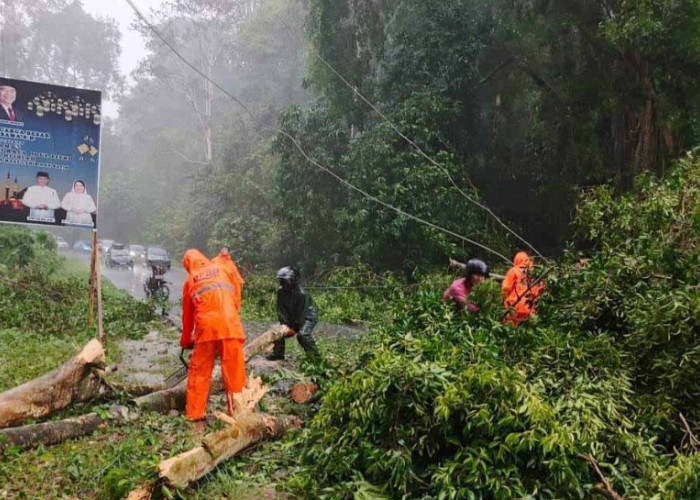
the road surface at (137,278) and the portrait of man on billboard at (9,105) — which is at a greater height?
the portrait of man on billboard at (9,105)

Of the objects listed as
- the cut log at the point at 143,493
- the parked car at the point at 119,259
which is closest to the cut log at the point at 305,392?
the cut log at the point at 143,493

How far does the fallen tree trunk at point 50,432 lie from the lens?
4371 mm

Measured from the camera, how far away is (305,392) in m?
5.95

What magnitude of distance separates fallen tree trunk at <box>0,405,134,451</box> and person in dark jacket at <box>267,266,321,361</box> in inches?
104

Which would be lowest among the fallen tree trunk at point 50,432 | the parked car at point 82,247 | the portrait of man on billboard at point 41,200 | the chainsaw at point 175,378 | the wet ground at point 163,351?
the parked car at point 82,247

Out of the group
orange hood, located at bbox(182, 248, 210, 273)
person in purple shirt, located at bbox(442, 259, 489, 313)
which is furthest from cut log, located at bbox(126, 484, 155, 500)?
person in purple shirt, located at bbox(442, 259, 489, 313)

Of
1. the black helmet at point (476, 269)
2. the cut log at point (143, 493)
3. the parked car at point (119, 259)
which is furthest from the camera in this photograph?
the parked car at point (119, 259)

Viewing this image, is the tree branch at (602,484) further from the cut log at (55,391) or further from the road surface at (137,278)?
the road surface at (137,278)

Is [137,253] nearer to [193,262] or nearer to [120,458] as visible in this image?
[193,262]

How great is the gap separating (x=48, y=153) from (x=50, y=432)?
5.32 meters

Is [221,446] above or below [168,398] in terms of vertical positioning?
above

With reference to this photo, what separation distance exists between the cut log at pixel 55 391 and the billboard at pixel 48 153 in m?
3.78

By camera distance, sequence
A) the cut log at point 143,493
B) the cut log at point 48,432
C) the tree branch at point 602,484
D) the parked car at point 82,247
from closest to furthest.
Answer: the tree branch at point 602,484
the cut log at point 143,493
the cut log at point 48,432
the parked car at point 82,247

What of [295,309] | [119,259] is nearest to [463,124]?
[295,309]
